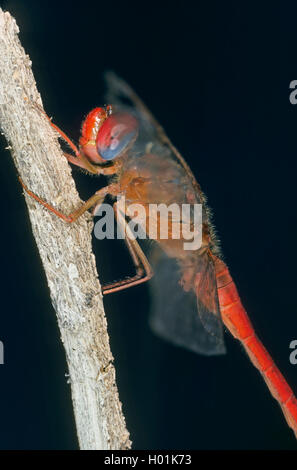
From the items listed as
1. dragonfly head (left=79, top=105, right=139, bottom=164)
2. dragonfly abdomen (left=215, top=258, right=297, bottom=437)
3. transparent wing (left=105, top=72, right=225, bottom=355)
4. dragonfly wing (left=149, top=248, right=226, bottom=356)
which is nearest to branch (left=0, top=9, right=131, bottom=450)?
dragonfly head (left=79, top=105, right=139, bottom=164)

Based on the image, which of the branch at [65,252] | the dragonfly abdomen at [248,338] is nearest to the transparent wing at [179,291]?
the dragonfly abdomen at [248,338]

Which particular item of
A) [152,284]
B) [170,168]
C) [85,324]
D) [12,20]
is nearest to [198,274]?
[152,284]

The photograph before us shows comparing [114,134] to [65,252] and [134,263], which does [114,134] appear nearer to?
[65,252]

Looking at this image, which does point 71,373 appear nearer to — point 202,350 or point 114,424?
point 114,424

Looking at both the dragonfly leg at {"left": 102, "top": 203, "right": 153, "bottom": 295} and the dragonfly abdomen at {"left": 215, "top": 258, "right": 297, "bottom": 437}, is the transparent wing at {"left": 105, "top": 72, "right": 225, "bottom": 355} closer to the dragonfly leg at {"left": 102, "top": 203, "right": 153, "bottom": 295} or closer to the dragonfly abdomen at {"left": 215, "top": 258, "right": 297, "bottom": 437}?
the dragonfly leg at {"left": 102, "top": 203, "right": 153, "bottom": 295}

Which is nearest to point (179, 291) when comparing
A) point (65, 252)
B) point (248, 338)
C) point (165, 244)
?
point (165, 244)

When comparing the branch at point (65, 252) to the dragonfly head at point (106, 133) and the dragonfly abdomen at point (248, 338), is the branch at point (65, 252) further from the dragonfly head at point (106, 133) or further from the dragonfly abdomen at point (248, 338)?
the dragonfly abdomen at point (248, 338)
